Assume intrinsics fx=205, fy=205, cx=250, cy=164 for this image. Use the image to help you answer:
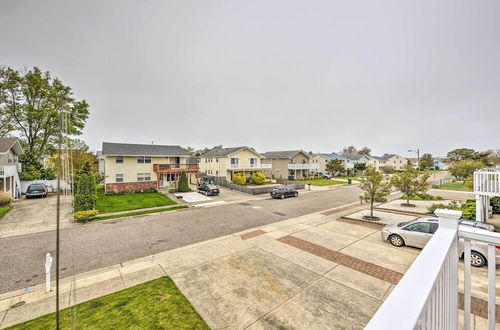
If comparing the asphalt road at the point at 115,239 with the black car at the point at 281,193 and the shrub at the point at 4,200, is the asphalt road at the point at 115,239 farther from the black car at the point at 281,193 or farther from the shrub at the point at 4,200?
the shrub at the point at 4,200

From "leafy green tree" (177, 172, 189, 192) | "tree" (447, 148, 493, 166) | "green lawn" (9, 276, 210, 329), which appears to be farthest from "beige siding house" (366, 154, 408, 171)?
"green lawn" (9, 276, 210, 329)

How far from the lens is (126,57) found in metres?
21.1

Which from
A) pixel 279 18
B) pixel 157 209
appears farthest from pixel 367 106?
pixel 157 209

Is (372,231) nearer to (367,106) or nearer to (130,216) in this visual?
(130,216)

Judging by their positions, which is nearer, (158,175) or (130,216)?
(130,216)

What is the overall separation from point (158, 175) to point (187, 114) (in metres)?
11.4

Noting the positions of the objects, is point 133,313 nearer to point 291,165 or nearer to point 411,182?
point 411,182

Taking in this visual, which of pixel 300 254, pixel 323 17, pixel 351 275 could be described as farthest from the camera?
pixel 323 17

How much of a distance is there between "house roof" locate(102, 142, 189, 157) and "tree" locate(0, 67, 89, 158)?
552 centimetres

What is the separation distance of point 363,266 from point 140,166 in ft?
96.1

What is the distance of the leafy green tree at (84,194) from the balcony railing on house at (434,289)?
66.8ft

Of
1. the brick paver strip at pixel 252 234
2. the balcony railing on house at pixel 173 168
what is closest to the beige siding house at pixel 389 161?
the balcony railing on house at pixel 173 168

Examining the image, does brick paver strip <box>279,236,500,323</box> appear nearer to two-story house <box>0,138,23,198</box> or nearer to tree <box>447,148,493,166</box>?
two-story house <box>0,138,23,198</box>

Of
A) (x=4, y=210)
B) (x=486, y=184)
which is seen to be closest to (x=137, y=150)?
(x=4, y=210)
